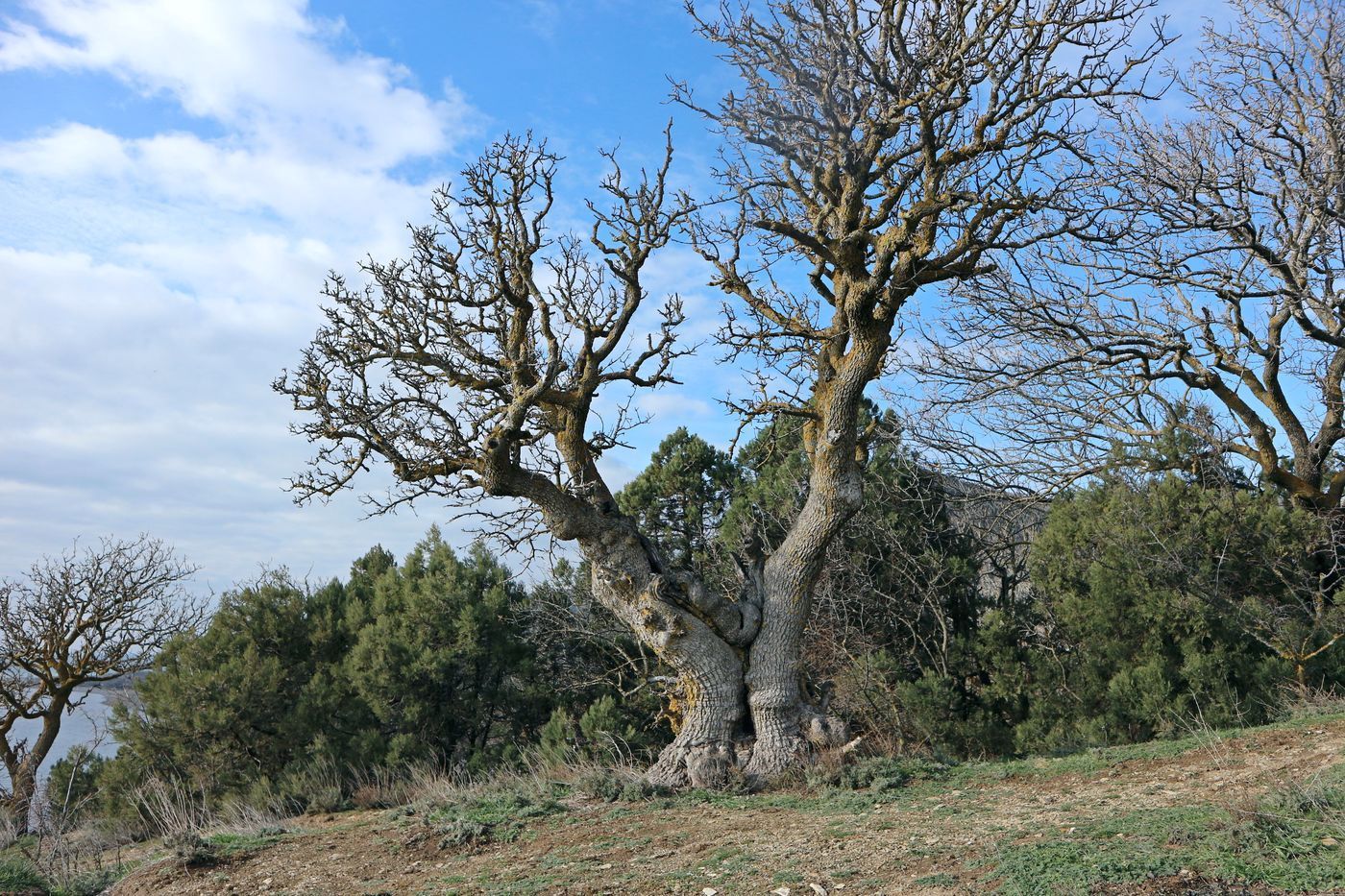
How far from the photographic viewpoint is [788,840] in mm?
5664

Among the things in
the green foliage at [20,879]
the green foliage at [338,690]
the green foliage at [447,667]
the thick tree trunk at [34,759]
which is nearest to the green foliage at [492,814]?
the green foliage at [20,879]

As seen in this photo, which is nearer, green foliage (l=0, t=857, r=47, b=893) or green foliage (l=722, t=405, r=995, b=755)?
green foliage (l=0, t=857, r=47, b=893)

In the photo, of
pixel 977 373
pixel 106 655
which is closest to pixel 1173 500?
pixel 977 373

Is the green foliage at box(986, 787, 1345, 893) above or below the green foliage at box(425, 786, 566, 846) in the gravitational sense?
below

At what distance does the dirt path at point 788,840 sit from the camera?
493cm

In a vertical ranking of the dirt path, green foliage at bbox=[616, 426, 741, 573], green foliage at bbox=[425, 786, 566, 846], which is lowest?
the dirt path

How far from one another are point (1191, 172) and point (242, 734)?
14308mm

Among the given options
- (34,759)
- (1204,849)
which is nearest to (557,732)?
(34,759)

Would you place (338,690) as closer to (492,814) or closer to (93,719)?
(93,719)

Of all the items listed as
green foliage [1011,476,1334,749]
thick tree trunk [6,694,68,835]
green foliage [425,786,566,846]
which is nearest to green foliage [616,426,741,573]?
green foliage [1011,476,1334,749]

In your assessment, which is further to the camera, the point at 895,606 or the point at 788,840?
the point at 895,606

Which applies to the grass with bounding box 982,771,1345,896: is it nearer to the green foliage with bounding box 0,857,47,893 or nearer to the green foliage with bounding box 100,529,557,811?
the green foliage with bounding box 0,857,47,893

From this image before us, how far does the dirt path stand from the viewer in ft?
16.2

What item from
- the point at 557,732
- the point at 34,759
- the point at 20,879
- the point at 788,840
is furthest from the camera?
the point at 34,759
